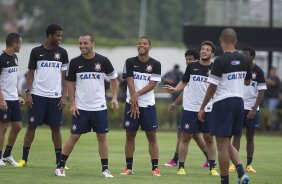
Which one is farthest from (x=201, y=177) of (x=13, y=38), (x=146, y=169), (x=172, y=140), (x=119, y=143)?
(x=172, y=140)

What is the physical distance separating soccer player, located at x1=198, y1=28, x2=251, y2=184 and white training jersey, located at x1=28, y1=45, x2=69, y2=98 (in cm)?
405

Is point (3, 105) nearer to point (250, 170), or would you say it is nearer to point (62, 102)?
point (62, 102)

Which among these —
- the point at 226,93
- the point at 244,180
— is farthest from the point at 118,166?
the point at 226,93

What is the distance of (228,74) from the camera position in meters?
14.8

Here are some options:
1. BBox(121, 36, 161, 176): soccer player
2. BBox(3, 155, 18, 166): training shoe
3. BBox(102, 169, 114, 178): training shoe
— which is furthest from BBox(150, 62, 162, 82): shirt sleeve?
BBox(3, 155, 18, 166): training shoe

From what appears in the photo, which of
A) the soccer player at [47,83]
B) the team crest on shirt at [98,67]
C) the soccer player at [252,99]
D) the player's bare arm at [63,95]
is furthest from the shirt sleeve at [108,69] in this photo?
the soccer player at [252,99]

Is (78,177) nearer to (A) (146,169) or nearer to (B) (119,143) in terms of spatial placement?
(A) (146,169)

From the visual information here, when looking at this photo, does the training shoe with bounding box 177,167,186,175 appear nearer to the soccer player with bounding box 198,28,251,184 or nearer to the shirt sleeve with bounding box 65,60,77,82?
the shirt sleeve with bounding box 65,60,77,82

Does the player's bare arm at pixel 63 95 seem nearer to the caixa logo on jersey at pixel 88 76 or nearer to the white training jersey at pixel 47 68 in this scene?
the white training jersey at pixel 47 68

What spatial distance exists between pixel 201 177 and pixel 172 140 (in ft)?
39.2

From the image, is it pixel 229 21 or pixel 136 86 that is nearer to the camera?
pixel 136 86

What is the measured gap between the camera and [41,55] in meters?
17.8

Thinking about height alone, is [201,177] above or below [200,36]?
below

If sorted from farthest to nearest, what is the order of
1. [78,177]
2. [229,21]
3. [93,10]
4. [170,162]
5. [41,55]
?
[93,10] → [229,21] → [170,162] → [41,55] → [78,177]
